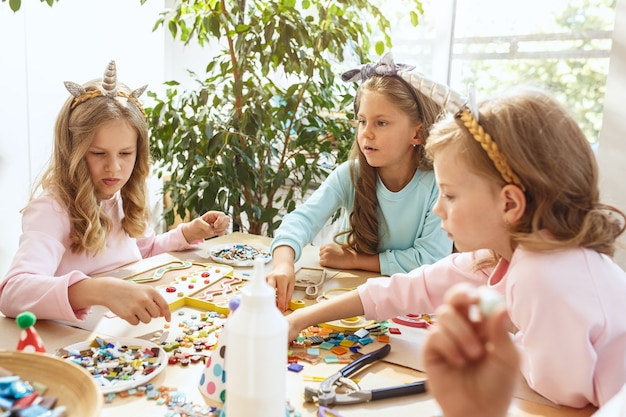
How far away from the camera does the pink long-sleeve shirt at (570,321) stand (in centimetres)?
76

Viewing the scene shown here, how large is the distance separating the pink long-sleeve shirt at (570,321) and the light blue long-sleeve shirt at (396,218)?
65 centimetres

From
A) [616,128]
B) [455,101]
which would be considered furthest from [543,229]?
[616,128]

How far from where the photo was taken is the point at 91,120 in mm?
1335

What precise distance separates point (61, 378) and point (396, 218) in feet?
3.60

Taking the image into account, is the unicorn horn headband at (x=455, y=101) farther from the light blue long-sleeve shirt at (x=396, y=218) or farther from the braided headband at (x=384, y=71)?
the light blue long-sleeve shirt at (x=396, y=218)

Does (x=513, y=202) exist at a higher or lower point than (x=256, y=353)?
higher

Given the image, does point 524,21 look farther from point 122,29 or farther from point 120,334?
point 120,334

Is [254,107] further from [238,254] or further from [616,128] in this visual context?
[616,128]

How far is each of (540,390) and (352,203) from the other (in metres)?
0.93

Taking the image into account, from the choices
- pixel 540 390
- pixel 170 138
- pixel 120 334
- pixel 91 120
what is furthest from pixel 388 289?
pixel 170 138

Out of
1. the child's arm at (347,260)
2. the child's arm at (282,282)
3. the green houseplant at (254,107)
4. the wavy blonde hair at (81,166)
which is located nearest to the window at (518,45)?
the green houseplant at (254,107)

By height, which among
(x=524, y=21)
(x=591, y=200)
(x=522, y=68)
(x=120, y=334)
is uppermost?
(x=524, y=21)

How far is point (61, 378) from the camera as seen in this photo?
2.11 ft

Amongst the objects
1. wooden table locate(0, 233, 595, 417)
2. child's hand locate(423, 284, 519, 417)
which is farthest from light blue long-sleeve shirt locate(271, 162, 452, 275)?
child's hand locate(423, 284, 519, 417)
